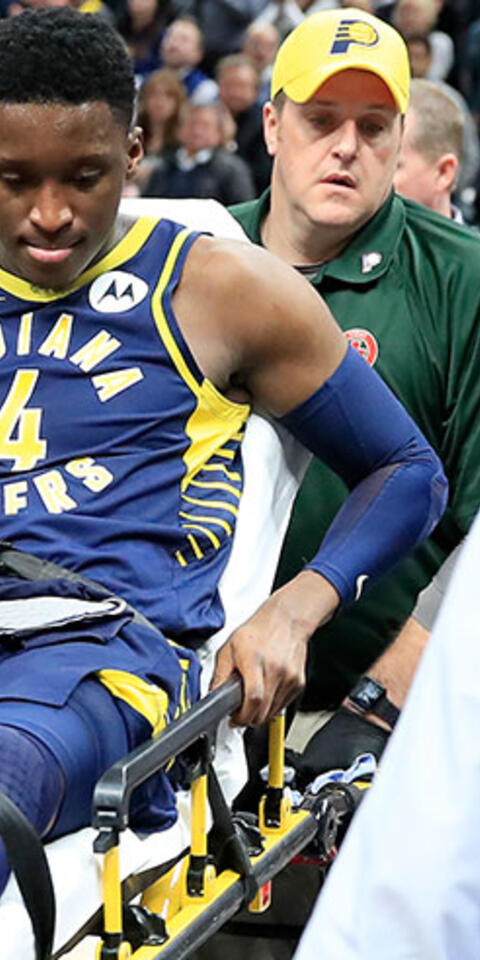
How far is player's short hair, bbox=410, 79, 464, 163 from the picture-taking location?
16.1 feet

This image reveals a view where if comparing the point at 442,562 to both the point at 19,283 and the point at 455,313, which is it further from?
the point at 19,283

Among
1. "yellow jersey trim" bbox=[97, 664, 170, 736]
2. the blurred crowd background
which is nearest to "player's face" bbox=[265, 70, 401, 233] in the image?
"yellow jersey trim" bbox=[97, 664, 170, 736]

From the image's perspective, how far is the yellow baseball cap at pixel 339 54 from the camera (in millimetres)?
3674

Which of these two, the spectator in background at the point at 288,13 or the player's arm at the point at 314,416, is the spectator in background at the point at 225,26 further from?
the player's arm at the point at 314,416

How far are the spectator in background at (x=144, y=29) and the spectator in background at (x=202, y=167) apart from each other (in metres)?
2.10

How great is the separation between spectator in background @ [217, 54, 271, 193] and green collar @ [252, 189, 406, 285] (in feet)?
24.8

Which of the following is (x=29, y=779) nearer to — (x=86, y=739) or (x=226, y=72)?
(x=86, y=739)

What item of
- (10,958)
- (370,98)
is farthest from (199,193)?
(10,958)

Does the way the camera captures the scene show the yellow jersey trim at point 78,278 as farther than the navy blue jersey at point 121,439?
Yes

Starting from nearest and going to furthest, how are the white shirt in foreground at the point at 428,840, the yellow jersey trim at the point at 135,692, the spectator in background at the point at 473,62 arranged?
the white shirt in foreground at the point at 428,840, the yellow jersey trim at the point at 135,692, the spectator in background at the point at 473,62

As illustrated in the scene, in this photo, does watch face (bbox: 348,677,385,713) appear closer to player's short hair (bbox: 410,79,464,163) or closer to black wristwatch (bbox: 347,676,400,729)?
black wristwatch (bbox: 347,676,400,729)

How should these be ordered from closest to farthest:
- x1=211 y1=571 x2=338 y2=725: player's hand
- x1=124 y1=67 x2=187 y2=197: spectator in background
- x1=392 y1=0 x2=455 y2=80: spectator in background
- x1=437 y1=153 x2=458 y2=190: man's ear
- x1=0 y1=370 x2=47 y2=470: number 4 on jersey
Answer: x1=211 y1=571 x2=338 y2=725: player's hand
x1=0 y1=370 x2=47 y2=470: number 4 on jersey
x1=437 y1=153 x2=458 y2=190: man's ear
x1=124 y1=67 x2=187 y2=197: spectator in background
x1=392 y1=0 x2=455 y2=80: spectator in background

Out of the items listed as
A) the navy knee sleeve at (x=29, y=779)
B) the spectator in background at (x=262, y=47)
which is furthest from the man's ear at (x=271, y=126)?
the spectator in background at (x=262, y=47)

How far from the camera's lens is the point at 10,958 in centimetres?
221
